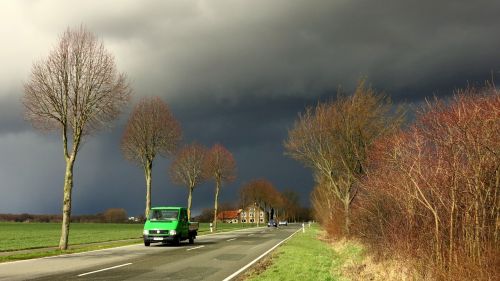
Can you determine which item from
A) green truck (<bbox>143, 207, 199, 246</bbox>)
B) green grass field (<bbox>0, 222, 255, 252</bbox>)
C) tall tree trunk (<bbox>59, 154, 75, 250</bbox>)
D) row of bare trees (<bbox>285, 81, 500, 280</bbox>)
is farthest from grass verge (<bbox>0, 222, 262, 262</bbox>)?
row of bare trees (<bbox>285, 81, 500, 280</bbox>)

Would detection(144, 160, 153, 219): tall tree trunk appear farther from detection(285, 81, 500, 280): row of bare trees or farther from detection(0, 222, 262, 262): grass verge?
detection(285, 81, 500, 280): row of bare trees

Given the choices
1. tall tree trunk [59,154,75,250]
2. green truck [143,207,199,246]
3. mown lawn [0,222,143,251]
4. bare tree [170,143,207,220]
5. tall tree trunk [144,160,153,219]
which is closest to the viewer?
tall tree trunk [59,154,75,250]

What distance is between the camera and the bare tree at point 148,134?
38.9 metres

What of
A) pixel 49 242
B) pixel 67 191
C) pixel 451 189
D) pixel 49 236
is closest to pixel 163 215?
pixel 67 191

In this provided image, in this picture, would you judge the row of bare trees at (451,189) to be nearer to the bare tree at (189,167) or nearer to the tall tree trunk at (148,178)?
the tall tree trunk at (148,178)

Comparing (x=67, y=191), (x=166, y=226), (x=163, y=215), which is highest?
(x=67, y=191)

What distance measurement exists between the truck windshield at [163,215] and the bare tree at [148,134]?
13.6 metres

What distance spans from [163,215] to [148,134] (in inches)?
608

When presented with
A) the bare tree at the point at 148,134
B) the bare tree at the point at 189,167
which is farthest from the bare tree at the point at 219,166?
the bare tree at the point at 148,134

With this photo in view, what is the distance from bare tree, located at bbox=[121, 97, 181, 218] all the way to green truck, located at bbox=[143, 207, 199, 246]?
13.6 metres

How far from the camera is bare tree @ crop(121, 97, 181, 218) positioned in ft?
128

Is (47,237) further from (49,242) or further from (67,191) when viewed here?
(67,191)

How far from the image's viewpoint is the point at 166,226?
24125 mm

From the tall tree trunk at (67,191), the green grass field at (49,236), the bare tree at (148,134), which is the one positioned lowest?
the green grass field at (49,236)
